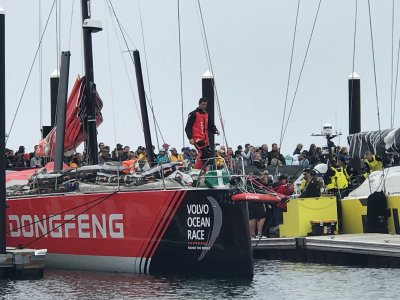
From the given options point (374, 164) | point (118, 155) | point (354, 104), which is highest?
point (354, 104)

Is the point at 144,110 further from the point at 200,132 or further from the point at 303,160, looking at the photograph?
the point at 303,160

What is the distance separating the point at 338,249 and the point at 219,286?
439cm

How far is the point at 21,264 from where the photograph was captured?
82.1 ft

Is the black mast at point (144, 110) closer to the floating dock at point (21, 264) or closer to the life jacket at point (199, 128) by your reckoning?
the life jacket at point (199, 128)

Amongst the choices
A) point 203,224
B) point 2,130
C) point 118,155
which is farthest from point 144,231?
point 118,155

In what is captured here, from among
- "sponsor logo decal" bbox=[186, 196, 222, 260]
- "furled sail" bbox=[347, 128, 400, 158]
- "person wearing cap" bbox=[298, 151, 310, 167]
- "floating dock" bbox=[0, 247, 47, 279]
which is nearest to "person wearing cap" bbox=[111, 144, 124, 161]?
"furled sail" bbox=[347, 128, 400, 158]

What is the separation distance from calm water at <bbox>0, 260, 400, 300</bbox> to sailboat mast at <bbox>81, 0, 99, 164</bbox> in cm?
311

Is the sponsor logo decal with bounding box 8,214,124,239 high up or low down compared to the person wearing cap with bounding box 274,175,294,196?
down

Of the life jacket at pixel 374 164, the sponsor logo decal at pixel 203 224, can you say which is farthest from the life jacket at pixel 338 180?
the sponsor logo decal at pixel 203 224

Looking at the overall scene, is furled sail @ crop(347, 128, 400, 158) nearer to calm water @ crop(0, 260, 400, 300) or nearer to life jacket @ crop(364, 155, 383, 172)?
life jacket @ crop(364, 155, 383, 172)

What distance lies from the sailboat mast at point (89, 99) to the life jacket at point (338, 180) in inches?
224

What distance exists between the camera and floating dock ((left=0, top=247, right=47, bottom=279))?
2498 cm

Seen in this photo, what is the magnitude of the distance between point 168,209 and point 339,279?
316 cm

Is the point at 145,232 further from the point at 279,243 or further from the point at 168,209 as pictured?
the point at 279,243
